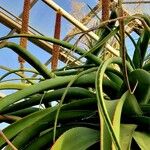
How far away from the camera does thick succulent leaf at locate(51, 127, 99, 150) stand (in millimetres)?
597

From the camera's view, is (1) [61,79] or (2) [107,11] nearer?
(1) [61,79]

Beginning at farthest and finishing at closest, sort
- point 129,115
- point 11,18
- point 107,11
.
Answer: point 11,18, point 107,11, point 129,115

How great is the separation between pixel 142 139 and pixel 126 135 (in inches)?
0.9

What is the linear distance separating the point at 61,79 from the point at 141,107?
122 mm

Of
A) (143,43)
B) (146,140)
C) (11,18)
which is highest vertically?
(11,18)

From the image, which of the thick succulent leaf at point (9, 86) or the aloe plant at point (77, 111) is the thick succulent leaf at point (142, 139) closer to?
the aloe plant at point (77, 111)

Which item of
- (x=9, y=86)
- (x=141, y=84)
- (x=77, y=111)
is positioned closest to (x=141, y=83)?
(x=141, y=84)

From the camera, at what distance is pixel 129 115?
71 cm

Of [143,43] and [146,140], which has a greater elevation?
[143,43]

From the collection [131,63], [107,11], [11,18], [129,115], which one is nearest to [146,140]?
[129,115]

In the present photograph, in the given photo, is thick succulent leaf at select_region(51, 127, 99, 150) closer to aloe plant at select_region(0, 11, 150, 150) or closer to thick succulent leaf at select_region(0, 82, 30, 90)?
aloe plant at select_region(0, 11, 150, 150)

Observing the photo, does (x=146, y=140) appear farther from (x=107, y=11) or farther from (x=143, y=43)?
(x=107, y=11)

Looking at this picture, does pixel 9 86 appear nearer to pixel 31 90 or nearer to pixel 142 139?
pixel 31 90

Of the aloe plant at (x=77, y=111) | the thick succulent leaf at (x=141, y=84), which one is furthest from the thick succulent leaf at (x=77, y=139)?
the thick succulent leaf at (x=141, y=84)
